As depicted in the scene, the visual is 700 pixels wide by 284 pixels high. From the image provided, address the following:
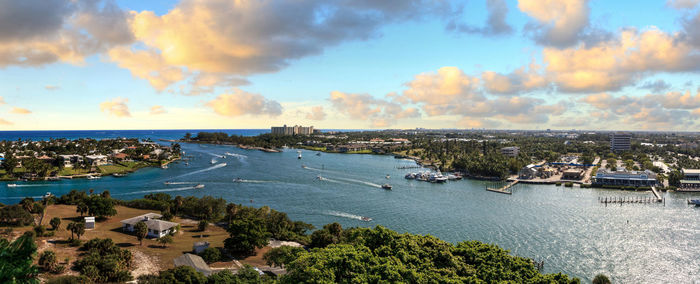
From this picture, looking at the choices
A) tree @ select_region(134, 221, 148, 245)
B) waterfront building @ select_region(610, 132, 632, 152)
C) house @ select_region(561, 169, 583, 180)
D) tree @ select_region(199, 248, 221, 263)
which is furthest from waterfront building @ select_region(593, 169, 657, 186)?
tree @ select_region(134, 221, 148, 245)

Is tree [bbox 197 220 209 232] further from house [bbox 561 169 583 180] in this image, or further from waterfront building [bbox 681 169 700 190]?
waterfront building [bbox 681 169 700 190]

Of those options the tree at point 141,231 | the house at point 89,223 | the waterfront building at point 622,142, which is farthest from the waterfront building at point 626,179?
the house at point 89,223

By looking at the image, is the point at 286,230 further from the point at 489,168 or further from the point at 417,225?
the point at 489,168

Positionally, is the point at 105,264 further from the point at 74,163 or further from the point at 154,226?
the point at 74,163

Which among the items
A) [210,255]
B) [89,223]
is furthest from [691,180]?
[89,223]

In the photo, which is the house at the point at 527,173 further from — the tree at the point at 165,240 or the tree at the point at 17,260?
the tree at the point at 17,260
